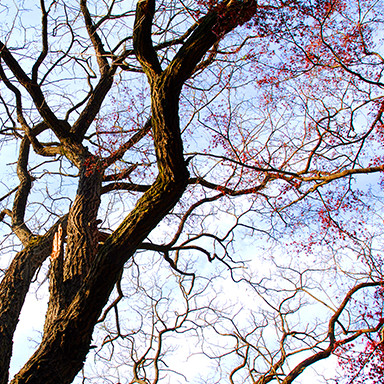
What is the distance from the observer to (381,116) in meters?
4.20

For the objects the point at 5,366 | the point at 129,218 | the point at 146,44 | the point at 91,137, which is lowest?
the point at 5,366

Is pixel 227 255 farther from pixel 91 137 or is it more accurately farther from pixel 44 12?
pixel 44 12

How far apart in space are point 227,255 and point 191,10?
4.07 metres

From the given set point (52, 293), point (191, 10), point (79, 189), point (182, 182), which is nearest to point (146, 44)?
point (191, 10)

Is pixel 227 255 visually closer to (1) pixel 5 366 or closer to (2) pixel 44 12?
(1) pixel 5 366

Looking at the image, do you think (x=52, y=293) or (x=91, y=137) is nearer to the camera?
(x=52, y=293)

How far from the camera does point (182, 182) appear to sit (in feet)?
10.2

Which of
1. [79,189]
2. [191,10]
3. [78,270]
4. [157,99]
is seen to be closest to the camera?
[157,99]

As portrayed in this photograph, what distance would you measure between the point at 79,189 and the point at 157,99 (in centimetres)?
234

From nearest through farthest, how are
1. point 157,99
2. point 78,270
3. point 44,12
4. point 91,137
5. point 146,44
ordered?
point 157,99 < point 146,44 < point 78,270 < point 44,12 < point 91,137

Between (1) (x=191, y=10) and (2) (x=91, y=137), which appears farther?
(2) (x=91, y=137)

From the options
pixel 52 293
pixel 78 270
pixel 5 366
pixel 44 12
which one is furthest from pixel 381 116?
pixel 44 12

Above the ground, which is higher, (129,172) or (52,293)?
(129,172)

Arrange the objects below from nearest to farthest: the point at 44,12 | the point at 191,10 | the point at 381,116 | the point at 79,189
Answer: the point at 191,10
the point at 381,116
the point at 79,189
the point at 44,12
